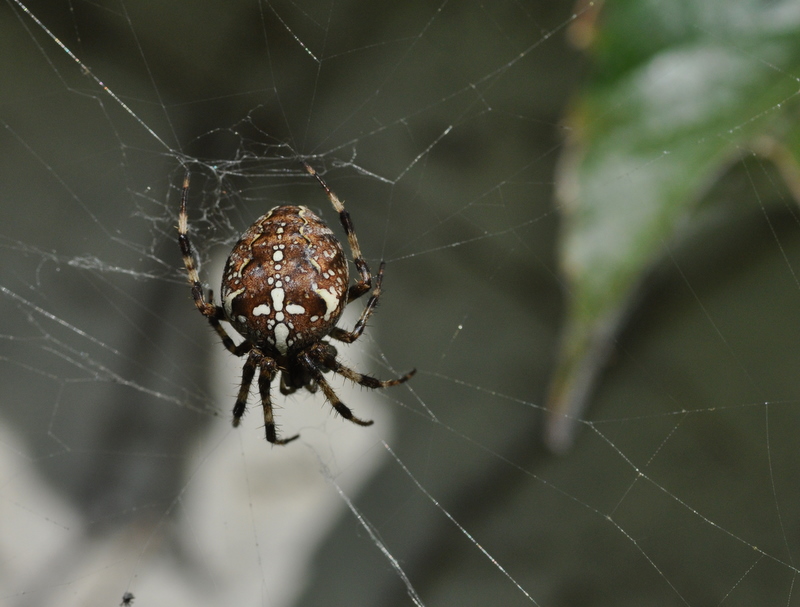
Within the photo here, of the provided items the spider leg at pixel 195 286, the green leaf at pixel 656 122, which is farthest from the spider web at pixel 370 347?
the green leaf at pixel 656 122

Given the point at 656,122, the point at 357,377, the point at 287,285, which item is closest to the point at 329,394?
the point at 357,377

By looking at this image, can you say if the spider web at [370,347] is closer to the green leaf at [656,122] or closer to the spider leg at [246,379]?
the spider leg at [246,379]

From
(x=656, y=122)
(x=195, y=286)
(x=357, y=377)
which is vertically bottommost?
(x=656, y=122)

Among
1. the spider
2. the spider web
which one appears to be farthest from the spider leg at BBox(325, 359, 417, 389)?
the spider web

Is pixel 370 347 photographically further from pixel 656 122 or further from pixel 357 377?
pixel 656 122

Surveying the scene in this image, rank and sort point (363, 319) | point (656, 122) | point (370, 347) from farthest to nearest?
point (370, 347)
point (363, 319)
point (656, 122)

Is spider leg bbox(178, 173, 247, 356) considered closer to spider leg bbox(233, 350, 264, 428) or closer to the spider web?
spider leg bbox(233, 350, 264, 428)
